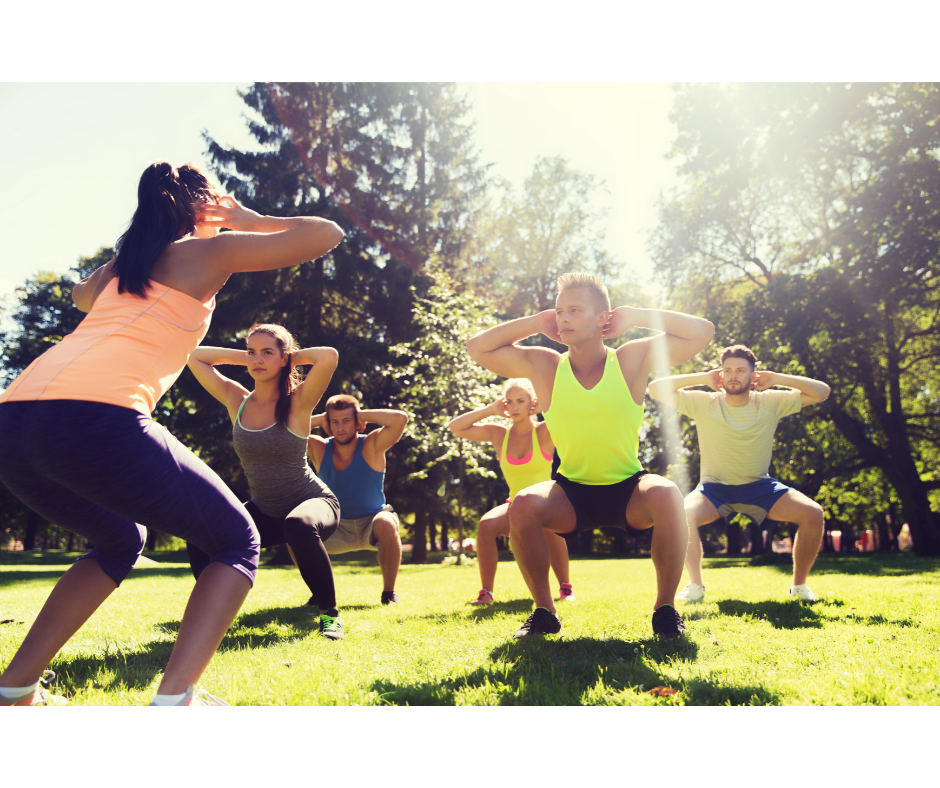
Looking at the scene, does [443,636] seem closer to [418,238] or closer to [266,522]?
[266,522]

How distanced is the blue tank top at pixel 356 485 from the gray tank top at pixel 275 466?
113 cm

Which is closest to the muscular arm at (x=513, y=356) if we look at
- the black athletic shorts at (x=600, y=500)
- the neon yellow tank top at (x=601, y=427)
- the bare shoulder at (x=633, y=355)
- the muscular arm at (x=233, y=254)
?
the neon yellow tank top at (x=601, y=427)

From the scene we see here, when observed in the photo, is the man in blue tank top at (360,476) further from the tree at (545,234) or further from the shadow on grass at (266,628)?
the tree at (545,234)

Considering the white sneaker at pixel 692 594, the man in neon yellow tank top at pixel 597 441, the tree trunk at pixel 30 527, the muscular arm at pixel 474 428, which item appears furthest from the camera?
the tree trunk at pixel 30 527

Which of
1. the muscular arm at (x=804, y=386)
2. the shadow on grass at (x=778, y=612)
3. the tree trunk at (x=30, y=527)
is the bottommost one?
the tree trunk at (x=30, y=527)

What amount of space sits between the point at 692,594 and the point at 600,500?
8.23ft

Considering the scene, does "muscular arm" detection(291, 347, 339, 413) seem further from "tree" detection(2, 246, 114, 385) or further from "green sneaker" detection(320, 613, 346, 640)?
"tree" detection(2, 246, 114, 385)

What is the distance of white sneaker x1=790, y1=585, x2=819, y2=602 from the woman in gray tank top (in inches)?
164

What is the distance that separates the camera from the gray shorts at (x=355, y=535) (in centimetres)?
617

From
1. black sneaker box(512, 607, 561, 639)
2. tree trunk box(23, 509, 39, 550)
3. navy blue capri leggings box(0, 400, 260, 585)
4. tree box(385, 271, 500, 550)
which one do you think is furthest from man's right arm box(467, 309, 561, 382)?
tree trunk box(23, 509, 39, 550)

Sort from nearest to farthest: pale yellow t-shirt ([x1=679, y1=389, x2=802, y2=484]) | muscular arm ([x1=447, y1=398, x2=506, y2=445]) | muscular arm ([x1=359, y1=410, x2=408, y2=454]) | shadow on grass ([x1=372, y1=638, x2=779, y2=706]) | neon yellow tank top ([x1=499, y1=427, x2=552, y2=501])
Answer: shadow on grass ([x1=372, y1=638, x2=779, y2=706])
pale yellow t-shirt ([x1=679, y1=389, x2=802, y2=484])
muscular arm ([x1=359, y1=410, x2=408, y2=454])
neon yellow tank top ([x1=499, y1=427, x2=552, y2=501])
muscular arm ([x1=447, y1=398, x2=506, y2=445])

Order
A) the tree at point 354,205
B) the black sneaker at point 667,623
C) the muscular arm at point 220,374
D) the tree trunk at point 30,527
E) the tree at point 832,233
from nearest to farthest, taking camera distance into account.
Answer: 1. the black sneaker at point 667,623
2. the muscular arm at point 220,374
3. the tree at point 832,233
4. the tree at point 354,205
5. the tree trunk at point 30,527

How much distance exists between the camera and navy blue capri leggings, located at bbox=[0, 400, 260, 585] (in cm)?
223

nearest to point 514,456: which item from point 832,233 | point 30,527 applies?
point 832,233
